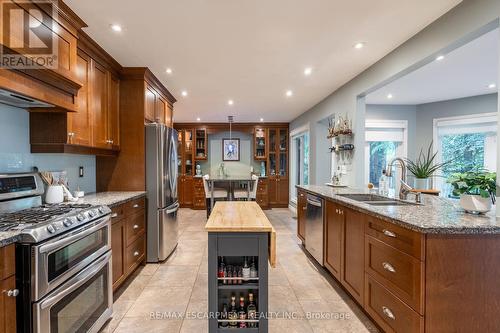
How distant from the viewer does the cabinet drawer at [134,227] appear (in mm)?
2791

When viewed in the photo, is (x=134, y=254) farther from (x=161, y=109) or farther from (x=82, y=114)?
(x=161, y=109)

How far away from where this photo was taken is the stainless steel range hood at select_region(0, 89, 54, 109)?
1.70 metres

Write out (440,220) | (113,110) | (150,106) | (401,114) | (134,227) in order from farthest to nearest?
(401,114), (150,106), (113,110), (134,227), (440,220)

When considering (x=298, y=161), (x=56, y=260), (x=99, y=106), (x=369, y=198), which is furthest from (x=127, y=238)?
(x=298, y=161)

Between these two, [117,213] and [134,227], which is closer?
[117,213]

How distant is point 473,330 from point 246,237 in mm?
1392

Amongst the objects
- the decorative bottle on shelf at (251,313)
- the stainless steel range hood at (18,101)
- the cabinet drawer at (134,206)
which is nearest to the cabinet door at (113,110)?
the cabinet drawer at (134,206)

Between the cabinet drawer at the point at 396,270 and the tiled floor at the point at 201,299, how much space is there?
0.54 m

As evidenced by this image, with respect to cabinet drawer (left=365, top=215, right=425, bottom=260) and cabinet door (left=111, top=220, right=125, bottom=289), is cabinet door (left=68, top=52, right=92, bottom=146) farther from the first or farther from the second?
cabinet drawer (left=365, top=215, right=425, bottom=260)

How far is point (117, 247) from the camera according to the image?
2521 mm

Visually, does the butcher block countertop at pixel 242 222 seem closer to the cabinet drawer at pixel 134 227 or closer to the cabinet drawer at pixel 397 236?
the cabinet drawer at pixel 397 236

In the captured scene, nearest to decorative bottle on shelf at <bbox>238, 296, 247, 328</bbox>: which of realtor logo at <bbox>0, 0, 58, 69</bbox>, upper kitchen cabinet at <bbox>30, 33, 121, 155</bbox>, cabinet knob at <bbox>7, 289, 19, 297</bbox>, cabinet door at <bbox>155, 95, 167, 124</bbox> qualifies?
cabinet knob at <bbox>7, 289, 19, 297</bbox>

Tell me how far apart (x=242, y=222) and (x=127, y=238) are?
1586 millimetres

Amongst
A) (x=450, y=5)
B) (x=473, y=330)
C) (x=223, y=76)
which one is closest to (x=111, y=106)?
(x=223, y=76)
